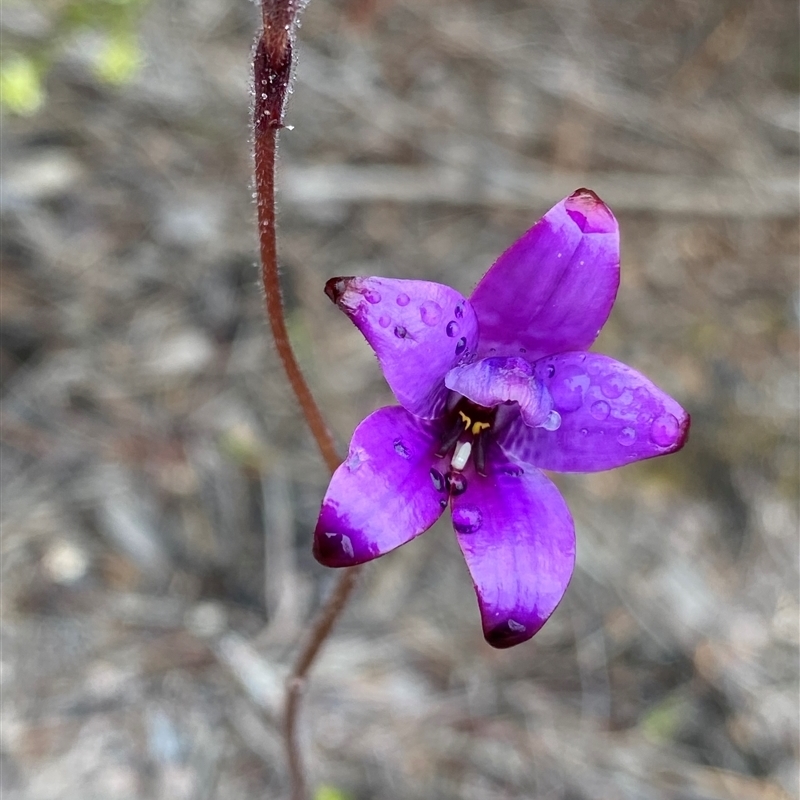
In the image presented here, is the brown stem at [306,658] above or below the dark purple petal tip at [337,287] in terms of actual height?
below

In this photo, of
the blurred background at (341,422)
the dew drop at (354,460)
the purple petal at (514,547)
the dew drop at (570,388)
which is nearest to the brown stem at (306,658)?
the purple petal at (514,547)

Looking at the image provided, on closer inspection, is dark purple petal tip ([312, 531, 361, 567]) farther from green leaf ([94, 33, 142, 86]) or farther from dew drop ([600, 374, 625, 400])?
green leaf ([94, 33, 142, 86])

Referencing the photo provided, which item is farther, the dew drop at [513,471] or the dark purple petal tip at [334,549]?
the dew drop at [513,471]

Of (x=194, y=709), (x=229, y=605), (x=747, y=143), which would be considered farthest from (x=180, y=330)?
(x=747, y=143)

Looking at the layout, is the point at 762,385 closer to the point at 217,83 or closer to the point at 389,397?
the point at 389,397

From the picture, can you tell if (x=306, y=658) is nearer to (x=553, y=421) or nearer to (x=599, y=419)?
(x=553, y=421)

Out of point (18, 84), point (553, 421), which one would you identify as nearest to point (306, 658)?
point (553, 421)

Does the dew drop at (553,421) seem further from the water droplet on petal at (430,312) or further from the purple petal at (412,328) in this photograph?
the water droplet on petal at (430,312)
